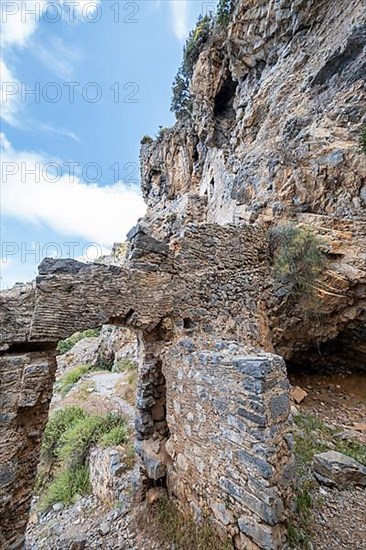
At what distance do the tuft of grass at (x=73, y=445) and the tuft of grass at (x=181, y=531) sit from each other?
7.08 feet

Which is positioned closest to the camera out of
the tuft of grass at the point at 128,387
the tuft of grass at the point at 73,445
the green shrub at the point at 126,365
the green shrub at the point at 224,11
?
the tuft of grass at the point at 73,445

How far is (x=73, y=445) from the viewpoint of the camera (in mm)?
6109

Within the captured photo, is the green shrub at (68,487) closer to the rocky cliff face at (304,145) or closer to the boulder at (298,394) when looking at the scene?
the boulder at (298,394)

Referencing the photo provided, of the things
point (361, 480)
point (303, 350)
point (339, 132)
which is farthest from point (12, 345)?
point (339, 132)

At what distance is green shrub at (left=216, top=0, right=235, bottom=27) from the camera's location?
1021 centimetres

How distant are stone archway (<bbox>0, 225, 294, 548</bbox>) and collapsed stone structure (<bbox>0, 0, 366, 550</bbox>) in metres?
0.02

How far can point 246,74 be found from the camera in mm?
Result: 10391

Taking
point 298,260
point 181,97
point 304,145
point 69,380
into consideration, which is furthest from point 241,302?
point 181,97

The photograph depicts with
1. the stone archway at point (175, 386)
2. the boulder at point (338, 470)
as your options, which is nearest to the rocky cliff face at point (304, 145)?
the stone archway at point (175, 386)

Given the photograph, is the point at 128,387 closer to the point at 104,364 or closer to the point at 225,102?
the point at 104,364

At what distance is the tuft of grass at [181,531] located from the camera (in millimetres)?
3131

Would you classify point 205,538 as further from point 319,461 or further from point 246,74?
point 246,74

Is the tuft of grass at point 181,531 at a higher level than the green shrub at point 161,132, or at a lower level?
lower

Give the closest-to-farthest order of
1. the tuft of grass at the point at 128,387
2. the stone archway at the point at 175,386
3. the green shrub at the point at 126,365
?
the stone archway at the point at 175,386
the tuft of grass at the point at 128,387
the green shrub at the point at 126,365
